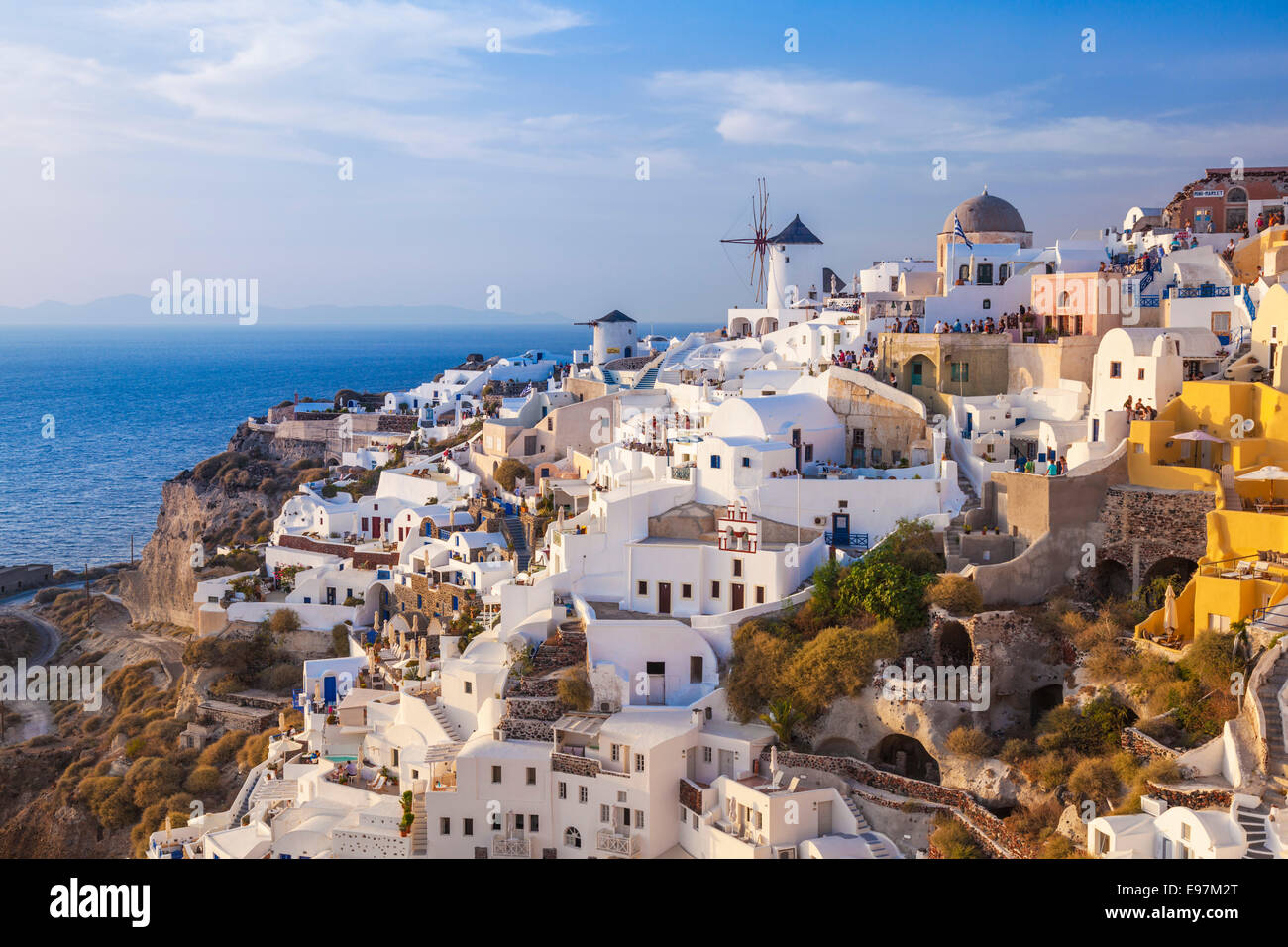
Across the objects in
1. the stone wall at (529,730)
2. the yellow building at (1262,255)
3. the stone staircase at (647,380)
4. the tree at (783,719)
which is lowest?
the stone wall at (529,730)

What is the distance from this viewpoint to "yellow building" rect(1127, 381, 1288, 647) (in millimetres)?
17766

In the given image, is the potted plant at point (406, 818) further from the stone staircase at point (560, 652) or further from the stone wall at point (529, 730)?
the stone staircase at point (560, 652)

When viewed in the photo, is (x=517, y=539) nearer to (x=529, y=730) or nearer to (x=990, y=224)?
(x=529, y=730)

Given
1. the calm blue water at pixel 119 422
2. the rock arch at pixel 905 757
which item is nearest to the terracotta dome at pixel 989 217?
the rock arch at pixel 905 757

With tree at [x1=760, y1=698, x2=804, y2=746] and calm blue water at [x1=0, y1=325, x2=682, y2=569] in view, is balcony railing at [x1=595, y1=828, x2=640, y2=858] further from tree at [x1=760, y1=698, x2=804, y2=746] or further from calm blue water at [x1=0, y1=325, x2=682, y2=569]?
calm blue water at [x1=0, y1=325, x2=682, y2=569]

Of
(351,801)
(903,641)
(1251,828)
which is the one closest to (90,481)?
(351,801)

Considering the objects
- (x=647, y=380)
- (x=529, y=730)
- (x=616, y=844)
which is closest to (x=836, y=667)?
(x=616, y=844)

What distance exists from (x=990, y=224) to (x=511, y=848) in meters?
21.8

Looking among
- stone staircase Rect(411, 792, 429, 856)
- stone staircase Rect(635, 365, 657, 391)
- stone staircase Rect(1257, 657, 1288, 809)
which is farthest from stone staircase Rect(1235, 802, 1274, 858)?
stone staircase Rect(635, 365, 657, 391)

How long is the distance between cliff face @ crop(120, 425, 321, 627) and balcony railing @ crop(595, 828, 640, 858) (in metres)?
21.6

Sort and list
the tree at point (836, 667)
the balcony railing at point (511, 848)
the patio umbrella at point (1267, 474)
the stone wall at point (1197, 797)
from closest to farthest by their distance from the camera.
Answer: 1. the stone wall at point (1197, 797)
2. the patio umbrella at point (1267, 474)
3. the balcony railing at point (511, 848)
4. the tree at point (836, 667)

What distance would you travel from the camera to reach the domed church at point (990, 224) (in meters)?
32.8

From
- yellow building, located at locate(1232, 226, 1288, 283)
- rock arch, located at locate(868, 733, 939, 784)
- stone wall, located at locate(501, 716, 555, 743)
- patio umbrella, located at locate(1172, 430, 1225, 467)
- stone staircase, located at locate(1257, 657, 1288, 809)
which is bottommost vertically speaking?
rock arch, located at locate(868, 733, 939, 784)
